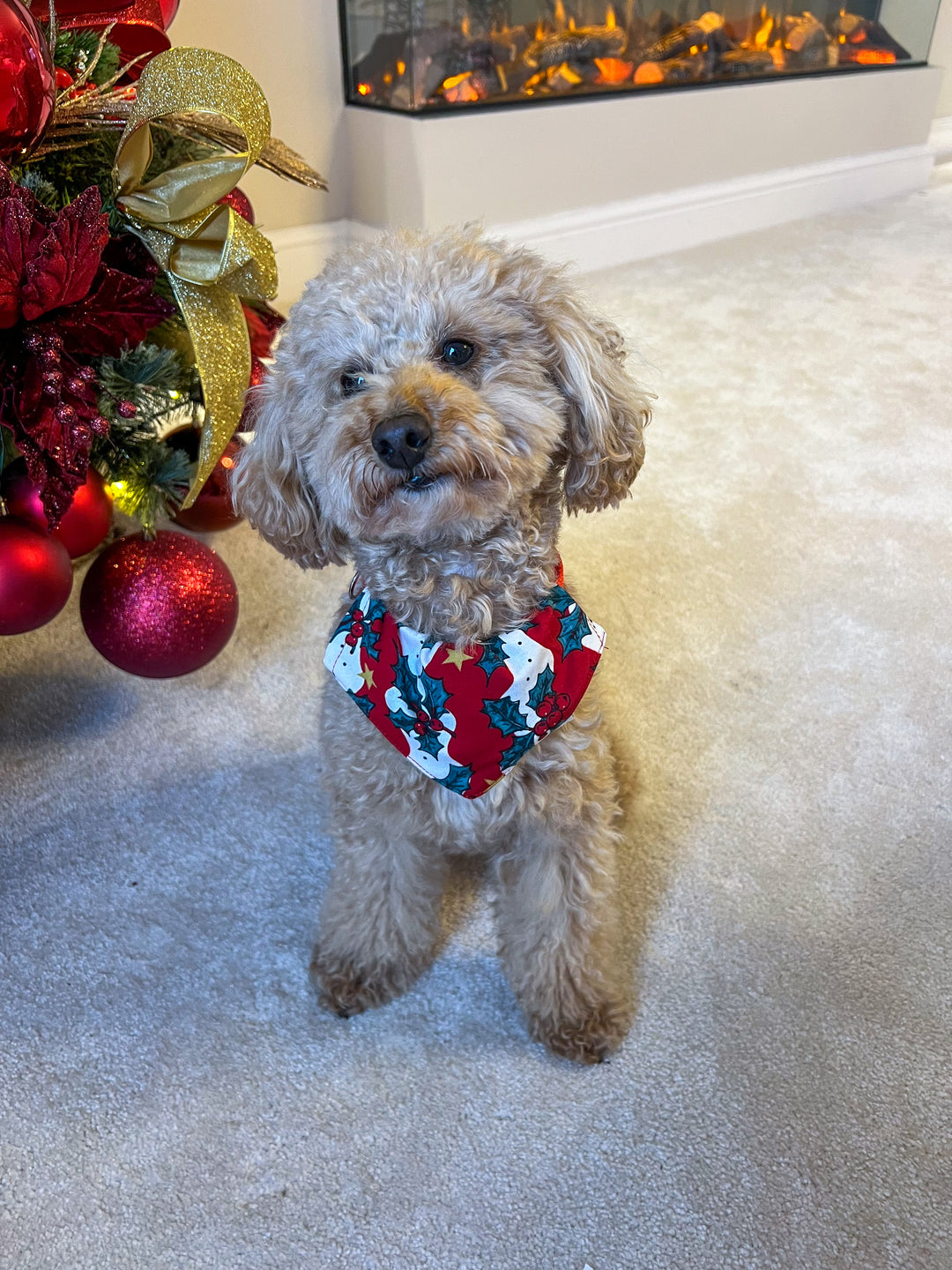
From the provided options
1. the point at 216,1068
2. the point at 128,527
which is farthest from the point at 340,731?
the point at 128,527

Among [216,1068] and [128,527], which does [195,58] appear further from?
[216,1068]

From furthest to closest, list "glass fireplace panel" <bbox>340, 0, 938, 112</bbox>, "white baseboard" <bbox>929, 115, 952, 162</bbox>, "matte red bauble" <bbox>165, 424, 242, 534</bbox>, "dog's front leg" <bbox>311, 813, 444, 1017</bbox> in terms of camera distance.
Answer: "white baseboard" <bbox>929, 115, 952, 162</bbox>
"glass fireplace panel" <bbox>340, 0, 938, 112</bbox>
"matte red bauble" <bbox>165, 424, 242, 534</bbox>
"dog's front leg" <bbox>311, 813, 444, 1017</bbox>

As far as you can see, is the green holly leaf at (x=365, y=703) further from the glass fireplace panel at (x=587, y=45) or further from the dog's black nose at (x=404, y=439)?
the glass fireplace panel at (x=587, y=45)

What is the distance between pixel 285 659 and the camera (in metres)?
1.51

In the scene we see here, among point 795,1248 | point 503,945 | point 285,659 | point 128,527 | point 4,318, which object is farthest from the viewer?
point 128,527

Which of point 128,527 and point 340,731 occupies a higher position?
point 340,731

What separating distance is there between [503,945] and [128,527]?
1.04 m

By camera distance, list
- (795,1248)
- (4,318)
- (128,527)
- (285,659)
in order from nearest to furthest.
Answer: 1. (795,1248)
2. (4,318)
3. (285,659)
4. (128,527)

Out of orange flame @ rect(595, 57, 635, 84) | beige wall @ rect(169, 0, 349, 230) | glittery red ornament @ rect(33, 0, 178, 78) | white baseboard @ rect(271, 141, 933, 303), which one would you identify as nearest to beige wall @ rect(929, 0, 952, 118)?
white baseboard @ rect(271, 141, 933, 303)

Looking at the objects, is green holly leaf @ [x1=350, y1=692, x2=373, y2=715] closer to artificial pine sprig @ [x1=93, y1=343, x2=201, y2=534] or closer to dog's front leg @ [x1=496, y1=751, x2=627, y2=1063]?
dog's front leg @ [x1=496, y1=751, x2=627, y2=1063]

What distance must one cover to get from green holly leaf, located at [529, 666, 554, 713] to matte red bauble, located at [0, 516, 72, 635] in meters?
0.61

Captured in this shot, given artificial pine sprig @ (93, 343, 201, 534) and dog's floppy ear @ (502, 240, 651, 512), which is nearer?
dog's floppy ear @ (502, 240, 651, 512)

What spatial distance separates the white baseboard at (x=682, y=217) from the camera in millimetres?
2635

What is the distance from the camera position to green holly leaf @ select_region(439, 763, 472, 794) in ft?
2.95
